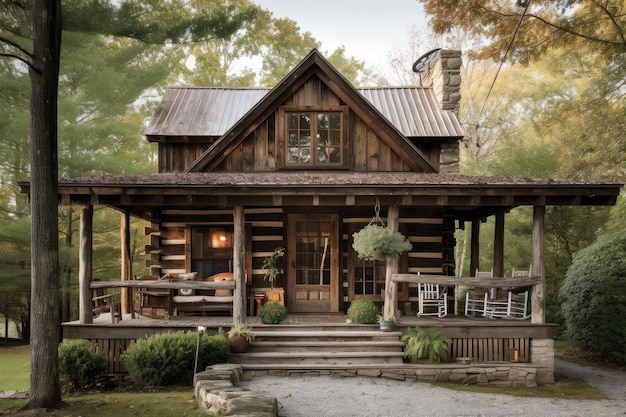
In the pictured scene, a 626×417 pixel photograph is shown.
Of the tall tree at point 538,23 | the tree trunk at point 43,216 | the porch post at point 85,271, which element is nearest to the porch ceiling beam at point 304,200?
the porch post at point 85,271

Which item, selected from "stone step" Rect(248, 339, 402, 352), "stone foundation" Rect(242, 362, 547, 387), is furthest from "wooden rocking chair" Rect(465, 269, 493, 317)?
"stone step" Rect(248, 339, 402, 352)

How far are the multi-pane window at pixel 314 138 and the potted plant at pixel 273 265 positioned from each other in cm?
250

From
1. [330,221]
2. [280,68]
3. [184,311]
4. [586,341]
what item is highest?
[280,68]

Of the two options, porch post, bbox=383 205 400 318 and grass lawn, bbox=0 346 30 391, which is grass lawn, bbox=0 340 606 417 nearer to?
porch post, bbox=383 205 400 318

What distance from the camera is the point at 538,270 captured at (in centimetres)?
1118

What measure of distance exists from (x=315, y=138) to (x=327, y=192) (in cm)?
366

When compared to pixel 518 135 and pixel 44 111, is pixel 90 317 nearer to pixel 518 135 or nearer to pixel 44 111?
pixel 44 111

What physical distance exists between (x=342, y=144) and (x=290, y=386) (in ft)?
22.9

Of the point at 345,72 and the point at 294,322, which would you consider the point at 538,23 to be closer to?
the point at 294,322

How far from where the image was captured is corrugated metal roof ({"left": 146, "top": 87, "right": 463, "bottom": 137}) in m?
15.5

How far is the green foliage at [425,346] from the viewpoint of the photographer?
10445mm

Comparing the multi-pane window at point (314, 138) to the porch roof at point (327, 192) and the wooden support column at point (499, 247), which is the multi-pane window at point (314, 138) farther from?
the wooden support column at point (499, 247)

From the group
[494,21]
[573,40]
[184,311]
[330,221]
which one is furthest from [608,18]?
[184,311]

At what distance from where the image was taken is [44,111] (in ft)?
25.4
